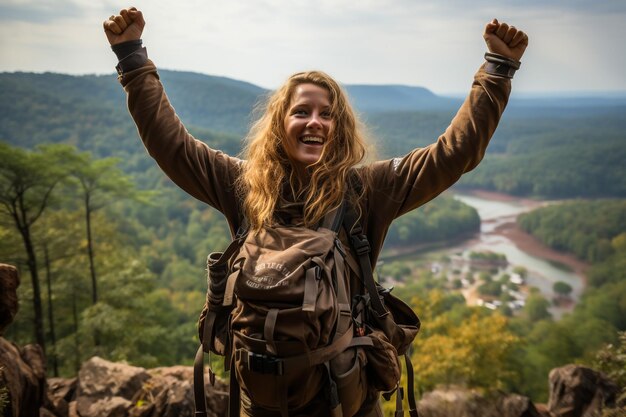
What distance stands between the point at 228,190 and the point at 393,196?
0.60m

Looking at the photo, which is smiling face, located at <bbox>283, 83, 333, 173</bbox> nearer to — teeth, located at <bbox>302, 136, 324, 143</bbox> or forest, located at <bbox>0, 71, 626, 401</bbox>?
teeth, located at <bbox>302, 136, 324, 143</bbox>

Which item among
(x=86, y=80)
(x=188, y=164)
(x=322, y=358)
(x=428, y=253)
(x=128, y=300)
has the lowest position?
(x=428, y=253)

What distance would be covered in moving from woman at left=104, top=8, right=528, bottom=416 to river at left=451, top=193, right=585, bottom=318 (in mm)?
36563

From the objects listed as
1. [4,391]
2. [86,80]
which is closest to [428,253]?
[86,80]

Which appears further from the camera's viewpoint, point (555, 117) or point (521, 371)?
point (555, 117)

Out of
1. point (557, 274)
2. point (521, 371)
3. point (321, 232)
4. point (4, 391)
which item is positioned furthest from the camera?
point (557, 274)

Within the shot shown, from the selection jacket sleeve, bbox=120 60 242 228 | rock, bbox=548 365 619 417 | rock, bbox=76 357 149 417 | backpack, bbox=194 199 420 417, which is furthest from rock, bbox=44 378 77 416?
rock, bbox=548 365 619 417

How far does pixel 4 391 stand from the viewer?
128 inches

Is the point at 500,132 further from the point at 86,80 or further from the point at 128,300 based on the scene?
the point at 128,300

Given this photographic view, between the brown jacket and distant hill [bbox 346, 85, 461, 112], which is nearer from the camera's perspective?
the brown jacket

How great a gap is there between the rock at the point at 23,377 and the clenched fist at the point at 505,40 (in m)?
3.66

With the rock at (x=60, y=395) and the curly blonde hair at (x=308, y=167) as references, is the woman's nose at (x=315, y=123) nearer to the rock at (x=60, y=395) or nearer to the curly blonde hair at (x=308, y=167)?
the curly blonde hair at (x=308, y=167)

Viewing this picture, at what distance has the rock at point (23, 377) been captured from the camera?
381cm

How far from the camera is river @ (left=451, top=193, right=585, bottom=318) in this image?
37594mm
